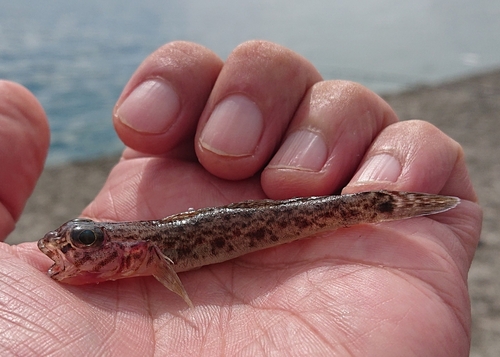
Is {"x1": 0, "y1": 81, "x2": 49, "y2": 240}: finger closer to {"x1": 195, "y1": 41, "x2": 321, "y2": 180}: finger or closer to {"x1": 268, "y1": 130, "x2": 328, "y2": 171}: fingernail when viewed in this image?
{"x1": 195, "y1": 41, "x2": 321, "y2": 180}: finger

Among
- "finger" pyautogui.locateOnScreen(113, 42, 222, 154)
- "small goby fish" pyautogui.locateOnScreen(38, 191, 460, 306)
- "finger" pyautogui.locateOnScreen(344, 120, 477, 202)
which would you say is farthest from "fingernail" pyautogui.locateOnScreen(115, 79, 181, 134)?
"finger" pyautogui.locateOnScreen(344, 120, 477, 202)

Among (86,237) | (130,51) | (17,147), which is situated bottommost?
(130,51)

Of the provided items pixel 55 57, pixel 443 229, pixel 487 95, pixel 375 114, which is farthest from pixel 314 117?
pixel 55 57

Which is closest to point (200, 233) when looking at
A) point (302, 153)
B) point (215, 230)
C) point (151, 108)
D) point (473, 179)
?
point (215, 230)

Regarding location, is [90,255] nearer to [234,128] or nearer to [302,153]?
[234,128]

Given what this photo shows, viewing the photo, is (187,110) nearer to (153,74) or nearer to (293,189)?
(153,74)

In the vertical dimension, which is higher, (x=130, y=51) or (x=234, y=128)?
(x=234, y=128)

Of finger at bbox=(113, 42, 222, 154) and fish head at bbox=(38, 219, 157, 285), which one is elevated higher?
finger at bbox=(113, 42, 222, 154)
